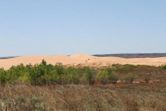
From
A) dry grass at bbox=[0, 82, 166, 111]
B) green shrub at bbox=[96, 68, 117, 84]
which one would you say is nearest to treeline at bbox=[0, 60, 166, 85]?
green shrub at bbox=[96, 68, 117, 84]

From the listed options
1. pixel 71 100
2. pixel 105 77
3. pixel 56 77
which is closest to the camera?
pixel 71 100

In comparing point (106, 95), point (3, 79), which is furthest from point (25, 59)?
point (106, 95)

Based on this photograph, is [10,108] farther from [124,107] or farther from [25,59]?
[25,59]

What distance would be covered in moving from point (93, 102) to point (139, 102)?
1.62 m

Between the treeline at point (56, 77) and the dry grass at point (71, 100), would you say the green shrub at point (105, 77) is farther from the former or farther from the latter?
the dry grass at point (71, 100)

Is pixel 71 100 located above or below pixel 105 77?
above

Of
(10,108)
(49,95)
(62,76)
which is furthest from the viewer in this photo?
(62,76)

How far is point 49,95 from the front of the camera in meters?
12.7

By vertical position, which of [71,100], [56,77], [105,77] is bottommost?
[105,77]

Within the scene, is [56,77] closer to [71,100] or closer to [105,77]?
[105,77]

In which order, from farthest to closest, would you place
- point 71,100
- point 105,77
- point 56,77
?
1. point 105,77
2. point 56,77
3. point 71,100

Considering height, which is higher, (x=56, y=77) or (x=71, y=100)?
(x=71, y=100)

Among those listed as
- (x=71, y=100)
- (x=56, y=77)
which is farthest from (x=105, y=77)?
(x=71, y=100)

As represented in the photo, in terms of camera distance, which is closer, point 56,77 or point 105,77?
point 56,77
